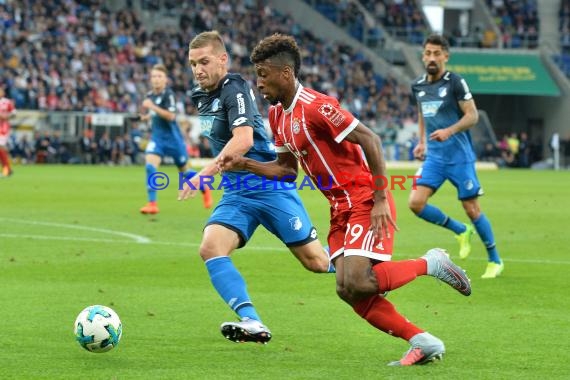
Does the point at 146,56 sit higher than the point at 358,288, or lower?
lower

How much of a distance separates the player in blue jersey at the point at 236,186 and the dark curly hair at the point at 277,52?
3.22ft

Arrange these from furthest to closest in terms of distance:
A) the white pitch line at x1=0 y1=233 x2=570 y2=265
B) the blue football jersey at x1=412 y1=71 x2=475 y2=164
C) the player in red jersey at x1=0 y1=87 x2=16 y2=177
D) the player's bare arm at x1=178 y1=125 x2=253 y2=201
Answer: the player in red jersey at x1=0 y1=87 x2=16 y2=177 → the white pitch line at x1=0 y1=233 x2=570 y2=265 → the blue football jersey at x1=412 y1=71 x2=475 y2=164 → the player's bare arm at x1=178 y1=125 x2=253 y2=201

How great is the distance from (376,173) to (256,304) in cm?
329

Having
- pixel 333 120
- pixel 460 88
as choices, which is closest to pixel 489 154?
pixel 460 88

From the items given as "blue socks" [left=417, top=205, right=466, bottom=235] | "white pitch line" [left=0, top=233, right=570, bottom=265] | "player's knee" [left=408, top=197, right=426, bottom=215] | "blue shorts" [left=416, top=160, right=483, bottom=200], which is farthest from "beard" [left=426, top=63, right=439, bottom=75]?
"white pitch line" [left=0, top=233, right=570, bottom=265]

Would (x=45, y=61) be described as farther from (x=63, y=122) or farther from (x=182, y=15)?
(x=182, y=15)

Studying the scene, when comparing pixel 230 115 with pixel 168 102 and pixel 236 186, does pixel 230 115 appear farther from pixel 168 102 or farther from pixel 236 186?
pixel 168 102

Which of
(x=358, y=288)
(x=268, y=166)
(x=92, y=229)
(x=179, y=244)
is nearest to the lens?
(x=358, y=288)

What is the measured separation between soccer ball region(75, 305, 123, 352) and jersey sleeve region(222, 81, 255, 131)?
1835 millimetres

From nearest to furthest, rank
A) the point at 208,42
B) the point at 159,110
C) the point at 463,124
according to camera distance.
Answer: the point at 208,42 < the point at 463,124 < the point at 159,110

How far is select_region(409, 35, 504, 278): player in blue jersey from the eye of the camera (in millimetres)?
12828

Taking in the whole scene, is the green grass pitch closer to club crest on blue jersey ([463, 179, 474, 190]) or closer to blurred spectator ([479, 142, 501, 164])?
club crest on blue jersey ([463, 179, 474, 190])

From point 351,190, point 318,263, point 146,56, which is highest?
point 351,190

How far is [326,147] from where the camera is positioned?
743cm
